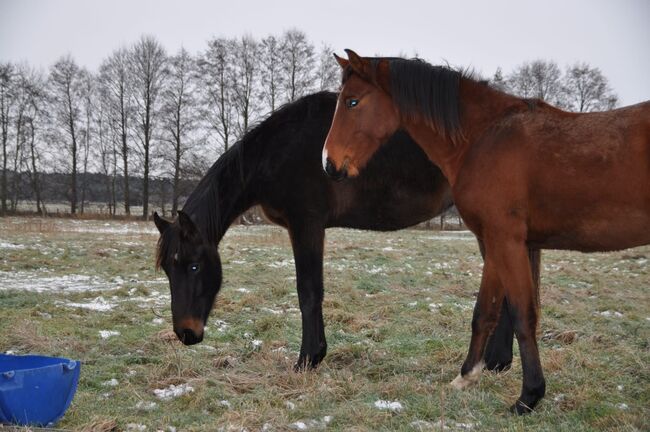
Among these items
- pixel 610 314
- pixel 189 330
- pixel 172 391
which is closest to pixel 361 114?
pixel 189 330

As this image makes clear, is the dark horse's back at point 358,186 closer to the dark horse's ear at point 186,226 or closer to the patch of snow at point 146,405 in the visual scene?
the dark horse's ear at point 186,226

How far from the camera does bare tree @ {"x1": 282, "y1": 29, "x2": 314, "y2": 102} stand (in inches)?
1341

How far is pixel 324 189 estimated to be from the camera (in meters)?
4.66

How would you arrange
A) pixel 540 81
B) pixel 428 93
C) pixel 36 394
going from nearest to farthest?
pixel 36 394
pixel 428 93
pixel 540 81

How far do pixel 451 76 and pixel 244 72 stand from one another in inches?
1295

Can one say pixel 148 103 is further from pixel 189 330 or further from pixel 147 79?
pixel 189 330

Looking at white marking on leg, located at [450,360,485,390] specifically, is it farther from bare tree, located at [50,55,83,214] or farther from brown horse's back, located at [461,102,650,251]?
bare tree, located at [50,55,83,214]

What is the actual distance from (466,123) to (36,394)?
3393 mm

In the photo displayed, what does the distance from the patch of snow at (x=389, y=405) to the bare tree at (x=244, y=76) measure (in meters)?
31.3

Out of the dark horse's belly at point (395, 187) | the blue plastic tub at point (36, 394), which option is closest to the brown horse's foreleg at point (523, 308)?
the dark horse's belly at point (395, 187)

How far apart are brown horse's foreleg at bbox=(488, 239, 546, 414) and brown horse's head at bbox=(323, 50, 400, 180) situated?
125 cm

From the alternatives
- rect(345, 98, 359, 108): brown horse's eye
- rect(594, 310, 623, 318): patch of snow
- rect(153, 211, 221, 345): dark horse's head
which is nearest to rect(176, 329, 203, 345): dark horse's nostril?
rect(153, 211, 221, 345): dark horse's head

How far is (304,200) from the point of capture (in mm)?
4621

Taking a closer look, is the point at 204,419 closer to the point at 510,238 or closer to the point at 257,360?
the point at 257,360
